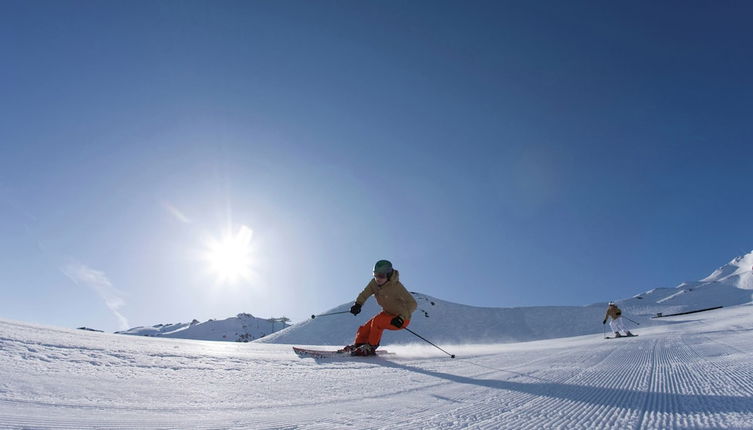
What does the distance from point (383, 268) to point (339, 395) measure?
4.57m

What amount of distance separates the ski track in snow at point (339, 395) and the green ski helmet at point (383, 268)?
333cm

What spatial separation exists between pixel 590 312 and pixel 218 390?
38.3 meters

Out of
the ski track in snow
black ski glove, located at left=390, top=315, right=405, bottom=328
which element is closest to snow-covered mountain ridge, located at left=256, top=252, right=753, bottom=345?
black ski glove, located at left=390, top=315, right=405, bottom=328

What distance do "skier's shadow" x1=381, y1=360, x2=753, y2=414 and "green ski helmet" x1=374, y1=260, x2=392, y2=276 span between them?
4.03 meters

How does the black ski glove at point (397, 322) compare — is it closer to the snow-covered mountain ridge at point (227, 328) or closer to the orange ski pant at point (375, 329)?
the orange ski pant at point (375, 329)

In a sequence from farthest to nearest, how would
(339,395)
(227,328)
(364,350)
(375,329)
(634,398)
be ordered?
1. (227,328)
2. (375,329)
3. (364,350)
4. (339,395)
5. (634,398)

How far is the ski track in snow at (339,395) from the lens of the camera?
1801mm

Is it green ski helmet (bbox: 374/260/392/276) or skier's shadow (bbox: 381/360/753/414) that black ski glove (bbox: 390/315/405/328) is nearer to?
green ski helmet (bbox: 374/260/392/276)

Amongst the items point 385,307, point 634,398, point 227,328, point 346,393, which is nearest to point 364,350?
point 385,307

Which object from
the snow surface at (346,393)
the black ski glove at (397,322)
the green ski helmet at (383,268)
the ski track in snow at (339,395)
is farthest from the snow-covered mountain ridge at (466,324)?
the ski track in snow at (339,395)

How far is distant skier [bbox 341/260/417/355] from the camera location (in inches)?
261

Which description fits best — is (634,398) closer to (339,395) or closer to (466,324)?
(339,395)

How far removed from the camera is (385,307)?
707cm

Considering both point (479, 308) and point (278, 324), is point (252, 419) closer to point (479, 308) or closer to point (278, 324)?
point (479, 308)
